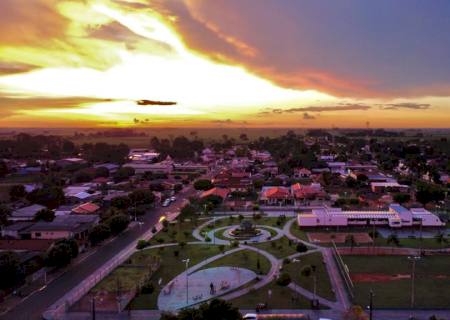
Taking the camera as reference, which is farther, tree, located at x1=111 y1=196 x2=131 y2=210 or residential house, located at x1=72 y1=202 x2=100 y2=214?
tree, located at x1=111 y1=196 x2=131 y2=210

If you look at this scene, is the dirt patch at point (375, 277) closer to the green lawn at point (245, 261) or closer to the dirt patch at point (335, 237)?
the green lawn at point (245, 261)

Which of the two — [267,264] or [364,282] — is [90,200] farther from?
[364,282]

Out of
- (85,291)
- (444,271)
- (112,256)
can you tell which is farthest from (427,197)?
(85,291)

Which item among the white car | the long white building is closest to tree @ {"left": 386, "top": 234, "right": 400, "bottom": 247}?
the long white building

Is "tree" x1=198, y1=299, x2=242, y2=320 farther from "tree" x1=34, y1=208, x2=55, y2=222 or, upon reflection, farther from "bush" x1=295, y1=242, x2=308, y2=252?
"tree" x1=34, y1=208, x2=55, y2=222

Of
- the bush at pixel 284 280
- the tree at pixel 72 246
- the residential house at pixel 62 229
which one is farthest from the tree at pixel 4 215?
the bush at pixel 284 280

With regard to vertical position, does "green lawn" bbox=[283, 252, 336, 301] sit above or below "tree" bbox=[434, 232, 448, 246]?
below
